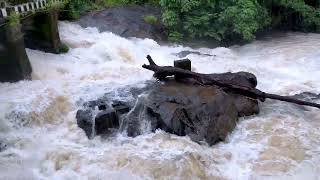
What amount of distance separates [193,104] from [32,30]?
5.22 m

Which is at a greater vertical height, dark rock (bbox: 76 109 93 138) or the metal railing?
the metal railing

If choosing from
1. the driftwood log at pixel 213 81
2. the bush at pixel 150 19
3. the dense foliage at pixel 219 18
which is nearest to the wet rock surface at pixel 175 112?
the driftwood log at pixel 213 81

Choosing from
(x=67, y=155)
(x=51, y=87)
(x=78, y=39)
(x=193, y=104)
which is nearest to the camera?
(x=67, y=155)

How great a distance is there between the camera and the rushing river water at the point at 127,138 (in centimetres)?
666

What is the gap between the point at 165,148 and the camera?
711 cm

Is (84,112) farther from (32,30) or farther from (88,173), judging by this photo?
(32,30)

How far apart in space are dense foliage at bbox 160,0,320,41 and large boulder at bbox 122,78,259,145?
16.6ft

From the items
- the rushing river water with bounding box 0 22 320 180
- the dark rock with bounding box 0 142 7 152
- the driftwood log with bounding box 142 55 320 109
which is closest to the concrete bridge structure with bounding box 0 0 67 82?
the rushing river water with bounding box 0 22 320 180

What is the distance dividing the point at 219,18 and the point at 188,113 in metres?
6.22

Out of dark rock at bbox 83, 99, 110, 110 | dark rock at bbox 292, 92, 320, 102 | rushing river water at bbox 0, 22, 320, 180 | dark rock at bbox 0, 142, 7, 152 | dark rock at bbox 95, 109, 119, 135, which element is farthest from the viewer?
dark rock at bbox 292, 92, 320, 102

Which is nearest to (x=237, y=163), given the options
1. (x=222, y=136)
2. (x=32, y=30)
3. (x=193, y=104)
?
(x=222, y=136)

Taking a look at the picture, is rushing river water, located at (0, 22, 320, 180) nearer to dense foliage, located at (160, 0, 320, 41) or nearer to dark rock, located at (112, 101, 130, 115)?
dark rock, located at (112, 101, 130, 115)

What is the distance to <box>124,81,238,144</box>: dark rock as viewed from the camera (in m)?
7.43

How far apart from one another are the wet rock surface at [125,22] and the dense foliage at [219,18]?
54 cm
